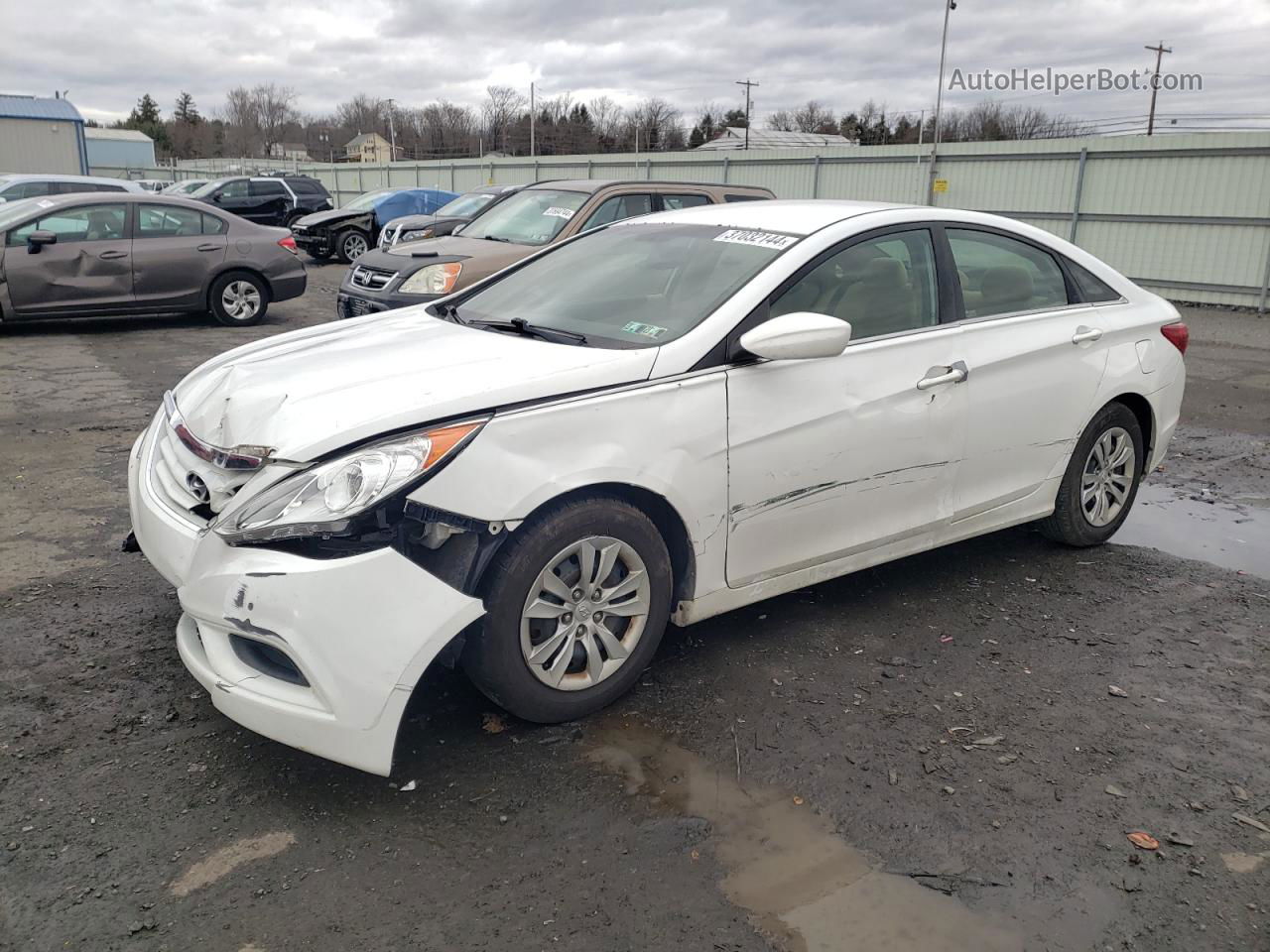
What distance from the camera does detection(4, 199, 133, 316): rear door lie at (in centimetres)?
1080

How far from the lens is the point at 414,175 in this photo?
36062mm

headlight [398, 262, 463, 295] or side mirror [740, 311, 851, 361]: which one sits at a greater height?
side mirror [740, 311, 851, 361]

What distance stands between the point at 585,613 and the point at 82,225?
10129 mm

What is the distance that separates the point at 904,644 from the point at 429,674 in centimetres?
183

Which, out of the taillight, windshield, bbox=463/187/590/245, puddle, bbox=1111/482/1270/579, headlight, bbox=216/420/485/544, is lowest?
puddle, bbox=1111/482/1270/579

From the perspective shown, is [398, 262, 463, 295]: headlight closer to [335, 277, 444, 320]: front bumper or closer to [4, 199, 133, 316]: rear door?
[335, 277, 444, 320]: front bumper

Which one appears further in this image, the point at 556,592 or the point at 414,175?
the point at 414,175

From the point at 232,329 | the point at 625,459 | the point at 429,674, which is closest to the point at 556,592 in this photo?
the point at 625,459

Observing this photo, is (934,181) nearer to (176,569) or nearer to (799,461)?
(799,461)

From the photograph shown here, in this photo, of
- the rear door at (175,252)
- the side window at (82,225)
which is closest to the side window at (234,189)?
the rear door at (175,252)

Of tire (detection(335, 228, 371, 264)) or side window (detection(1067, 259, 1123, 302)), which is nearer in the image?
side window (detection(1067, 259, 1123, 302))

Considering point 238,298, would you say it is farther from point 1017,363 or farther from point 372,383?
point 1017,363

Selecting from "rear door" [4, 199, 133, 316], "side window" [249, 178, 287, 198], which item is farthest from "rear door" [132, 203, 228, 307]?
"side window" [249, 178, 287, 198]

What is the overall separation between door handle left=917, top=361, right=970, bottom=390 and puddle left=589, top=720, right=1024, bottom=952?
177cm
